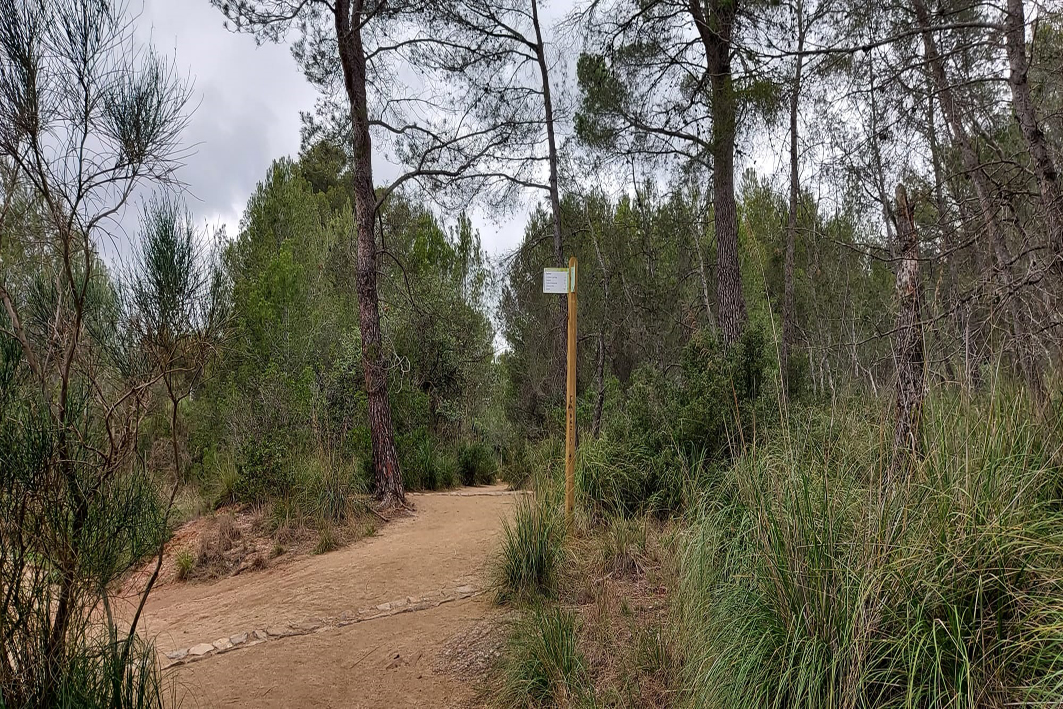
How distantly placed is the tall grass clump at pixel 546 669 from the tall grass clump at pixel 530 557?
2.74ft

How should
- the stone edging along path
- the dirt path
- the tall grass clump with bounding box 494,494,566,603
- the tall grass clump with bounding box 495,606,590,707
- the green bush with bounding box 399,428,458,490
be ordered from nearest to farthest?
1. the tall grass clump with bounding box 495,606,590,707
2. the dirt path
3. the stone edging along path
4. the tall grass clump with bounding box 494,494,566,603
5. the green bush with bounding box 399,428,458,490

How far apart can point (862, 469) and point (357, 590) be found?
4103mm

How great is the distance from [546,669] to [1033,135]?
3689 millimetres

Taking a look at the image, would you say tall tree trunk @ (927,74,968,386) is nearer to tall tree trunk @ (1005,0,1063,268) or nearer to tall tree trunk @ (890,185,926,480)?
tall tree trunk @ (890,185,926,480)

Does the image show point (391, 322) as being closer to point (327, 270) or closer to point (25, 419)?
point (327, 270)

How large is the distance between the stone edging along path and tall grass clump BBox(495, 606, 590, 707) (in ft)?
5.11

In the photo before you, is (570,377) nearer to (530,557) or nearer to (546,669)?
(530,557)

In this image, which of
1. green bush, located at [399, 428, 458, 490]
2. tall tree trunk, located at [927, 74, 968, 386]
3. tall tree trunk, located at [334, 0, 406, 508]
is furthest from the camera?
green bush, located at [399, 428, 458, 490]

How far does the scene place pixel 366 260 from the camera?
8289mm

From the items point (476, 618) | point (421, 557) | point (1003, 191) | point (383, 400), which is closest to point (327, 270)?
point (383, 400)

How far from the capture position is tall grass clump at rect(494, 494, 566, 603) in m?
4.29

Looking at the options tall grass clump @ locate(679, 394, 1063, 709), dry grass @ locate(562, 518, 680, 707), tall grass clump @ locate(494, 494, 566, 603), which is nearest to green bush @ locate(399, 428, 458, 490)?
dry grass @ locate(562, 518, 680, 707)

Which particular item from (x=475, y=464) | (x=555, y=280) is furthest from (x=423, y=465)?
(x=555, y=280)

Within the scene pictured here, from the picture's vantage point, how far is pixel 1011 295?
8.73 ft
